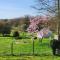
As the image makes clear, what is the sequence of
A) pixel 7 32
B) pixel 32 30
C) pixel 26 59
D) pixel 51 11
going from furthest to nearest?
pixel 7 32
pixel 32 30
pixel 51 11
pixel 26 59

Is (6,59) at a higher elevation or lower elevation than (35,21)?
lower

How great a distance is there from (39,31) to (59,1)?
1447cm

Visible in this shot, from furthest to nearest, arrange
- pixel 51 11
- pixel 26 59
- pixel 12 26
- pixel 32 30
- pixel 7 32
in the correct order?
pixel 12 26, pixel 7 32, pixel 32 30, pixel 51 11, pixel 26 59

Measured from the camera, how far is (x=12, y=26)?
48688 mm

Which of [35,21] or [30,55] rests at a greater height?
[35,21]

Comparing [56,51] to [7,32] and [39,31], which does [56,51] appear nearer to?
[39,31]

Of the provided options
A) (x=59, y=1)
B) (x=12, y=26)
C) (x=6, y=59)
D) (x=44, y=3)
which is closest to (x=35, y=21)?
(x=44, y=3)

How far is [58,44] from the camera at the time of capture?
15.0 meters

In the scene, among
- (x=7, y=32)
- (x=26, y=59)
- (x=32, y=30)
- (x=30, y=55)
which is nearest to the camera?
(x=26, y=59)

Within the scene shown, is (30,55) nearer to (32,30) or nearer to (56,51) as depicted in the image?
(56,51)

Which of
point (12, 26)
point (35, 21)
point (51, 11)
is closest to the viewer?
point (51, 11)

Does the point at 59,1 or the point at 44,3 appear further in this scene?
the point at 44,3

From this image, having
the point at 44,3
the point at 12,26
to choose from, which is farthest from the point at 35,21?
the point at 12,26

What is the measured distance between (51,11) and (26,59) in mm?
4114
